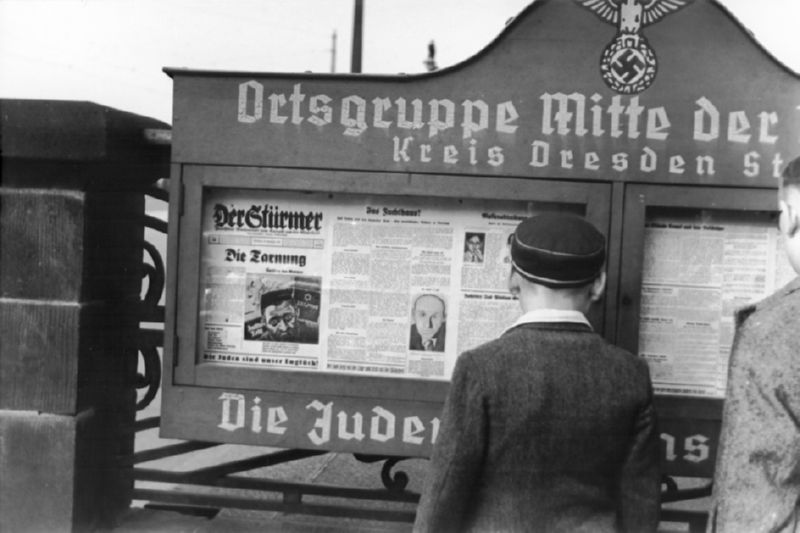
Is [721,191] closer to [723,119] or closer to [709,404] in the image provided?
[723,119]

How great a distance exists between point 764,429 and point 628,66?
5.24ft

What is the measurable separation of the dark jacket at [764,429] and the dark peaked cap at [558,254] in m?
0.36

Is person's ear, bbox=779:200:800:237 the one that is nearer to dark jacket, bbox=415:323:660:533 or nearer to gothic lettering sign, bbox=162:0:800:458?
dark jacket, bbox=415:323:660:533

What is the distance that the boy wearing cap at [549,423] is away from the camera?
5.72 ft

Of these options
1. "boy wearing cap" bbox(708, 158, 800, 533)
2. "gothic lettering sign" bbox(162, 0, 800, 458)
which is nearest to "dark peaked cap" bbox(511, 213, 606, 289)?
"boy wearing cap" bbox(708, 158, 800, 533)

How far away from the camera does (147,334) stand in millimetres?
3316

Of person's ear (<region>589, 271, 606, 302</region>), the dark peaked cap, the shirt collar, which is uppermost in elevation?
the dark peaked cap

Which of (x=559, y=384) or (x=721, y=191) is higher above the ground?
(x=721, y=191)

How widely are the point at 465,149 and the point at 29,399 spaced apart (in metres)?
1.91

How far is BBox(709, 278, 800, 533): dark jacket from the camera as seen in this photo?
157cm

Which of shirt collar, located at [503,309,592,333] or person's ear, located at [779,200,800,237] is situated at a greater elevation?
person's ear, located at [779,200,800,237]

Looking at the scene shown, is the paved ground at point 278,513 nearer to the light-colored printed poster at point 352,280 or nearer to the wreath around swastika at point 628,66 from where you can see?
the light-colored printed poster at point 352,280

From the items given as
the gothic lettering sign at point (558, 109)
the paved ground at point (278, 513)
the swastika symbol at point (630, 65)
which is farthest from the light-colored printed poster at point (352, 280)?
the paved ground at point (278, 513)

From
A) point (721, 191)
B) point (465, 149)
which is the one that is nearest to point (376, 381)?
point (465, 149)
